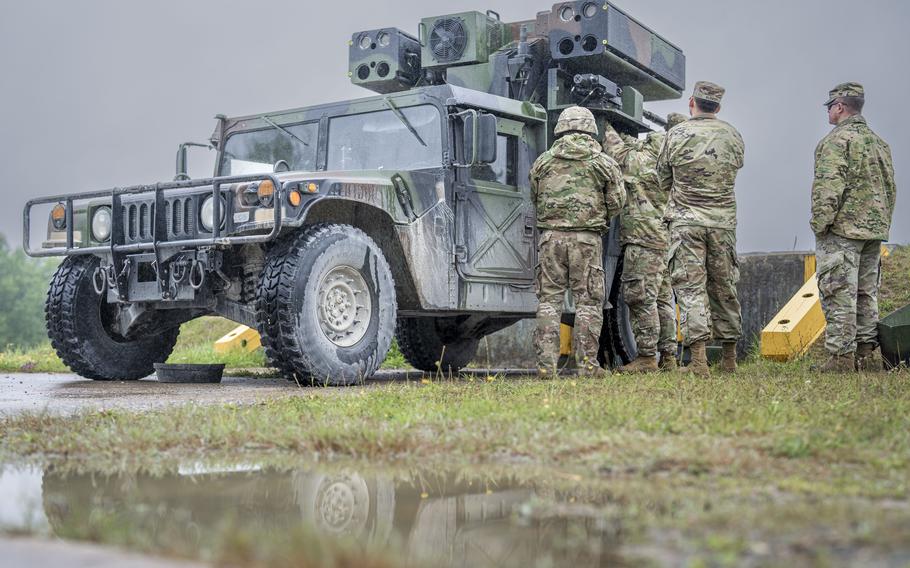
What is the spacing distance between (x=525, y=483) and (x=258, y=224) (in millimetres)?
4037

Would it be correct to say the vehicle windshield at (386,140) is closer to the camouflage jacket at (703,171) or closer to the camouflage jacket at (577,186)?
the camouflage jacket at (577,186)

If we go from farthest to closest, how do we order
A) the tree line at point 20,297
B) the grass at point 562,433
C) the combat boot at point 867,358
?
1. the tree line at point 20,297
2. the combat boot at point 867,358
3. the grass at point 562,433

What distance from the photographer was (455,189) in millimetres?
8008

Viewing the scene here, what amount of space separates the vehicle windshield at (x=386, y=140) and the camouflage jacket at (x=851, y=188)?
2655 millimetres

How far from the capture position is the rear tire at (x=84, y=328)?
8055 mm

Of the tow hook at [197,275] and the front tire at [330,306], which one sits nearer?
the front tire at [330,306]

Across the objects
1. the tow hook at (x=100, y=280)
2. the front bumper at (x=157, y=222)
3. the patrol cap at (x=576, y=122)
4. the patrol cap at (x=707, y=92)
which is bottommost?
the tow hook at (x=100, y=280)

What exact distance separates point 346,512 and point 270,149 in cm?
634

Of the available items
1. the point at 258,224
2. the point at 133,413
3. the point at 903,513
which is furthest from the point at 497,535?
the point at 258,224

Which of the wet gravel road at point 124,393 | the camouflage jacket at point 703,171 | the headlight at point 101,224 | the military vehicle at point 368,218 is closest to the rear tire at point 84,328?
the military vehicle at point 368,218

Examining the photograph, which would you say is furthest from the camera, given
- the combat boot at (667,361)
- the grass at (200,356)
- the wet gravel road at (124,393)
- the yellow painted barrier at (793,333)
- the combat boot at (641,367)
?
the grass at (200,356)

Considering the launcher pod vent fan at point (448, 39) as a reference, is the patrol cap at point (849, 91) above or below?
below

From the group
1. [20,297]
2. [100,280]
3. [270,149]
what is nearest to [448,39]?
[270,149]

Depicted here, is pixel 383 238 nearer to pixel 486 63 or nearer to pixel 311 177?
pixel 311 177
